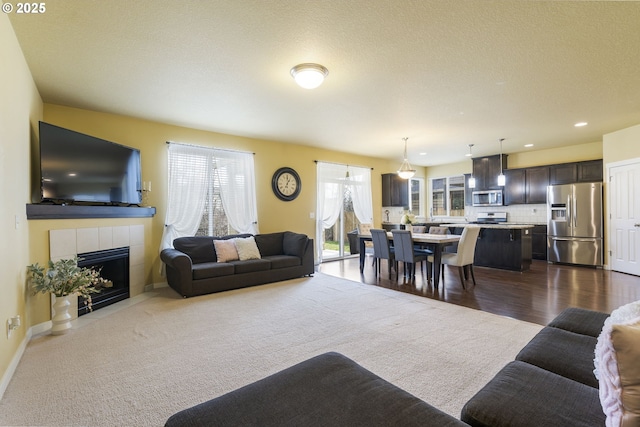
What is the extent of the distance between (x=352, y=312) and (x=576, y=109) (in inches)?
171

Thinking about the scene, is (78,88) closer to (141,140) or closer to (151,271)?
(141,140)

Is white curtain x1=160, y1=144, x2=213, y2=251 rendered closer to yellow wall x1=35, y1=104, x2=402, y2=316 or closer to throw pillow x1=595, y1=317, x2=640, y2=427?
yellow wall x1=35, y1=104, x2=402, y2=316

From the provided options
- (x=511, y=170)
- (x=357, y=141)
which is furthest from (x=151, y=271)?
(x=511, y=170)

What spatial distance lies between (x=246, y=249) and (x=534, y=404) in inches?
175

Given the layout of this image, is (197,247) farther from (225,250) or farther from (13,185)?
(13,185)

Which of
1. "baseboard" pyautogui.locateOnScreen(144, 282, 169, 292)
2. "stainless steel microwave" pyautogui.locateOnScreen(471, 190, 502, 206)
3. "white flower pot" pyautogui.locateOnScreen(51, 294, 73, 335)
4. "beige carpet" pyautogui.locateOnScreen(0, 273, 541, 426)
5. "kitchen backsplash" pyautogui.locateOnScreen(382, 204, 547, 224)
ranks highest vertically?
"stainless steel microwave" pyautogui.locateOnScreen(471, 190, 502, 206)

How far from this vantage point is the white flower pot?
297 cm

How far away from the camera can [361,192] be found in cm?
790

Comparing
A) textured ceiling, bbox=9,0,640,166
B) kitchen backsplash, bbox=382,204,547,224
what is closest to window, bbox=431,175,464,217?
kitchen backsplash, bbox=382,204,547,224

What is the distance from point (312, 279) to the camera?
17.2 ft

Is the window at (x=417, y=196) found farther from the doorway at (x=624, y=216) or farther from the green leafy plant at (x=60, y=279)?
the green leafy plant at (x=60, y=279)

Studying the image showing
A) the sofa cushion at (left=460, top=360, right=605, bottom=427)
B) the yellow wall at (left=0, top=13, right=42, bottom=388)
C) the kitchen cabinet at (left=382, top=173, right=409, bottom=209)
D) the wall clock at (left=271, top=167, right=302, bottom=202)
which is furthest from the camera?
the kitchen cabinet at (left=382, top=173, right=409, bottom=209)

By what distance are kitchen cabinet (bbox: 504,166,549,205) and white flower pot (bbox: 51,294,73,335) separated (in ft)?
29.1

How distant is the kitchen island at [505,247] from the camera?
574 centimetres
